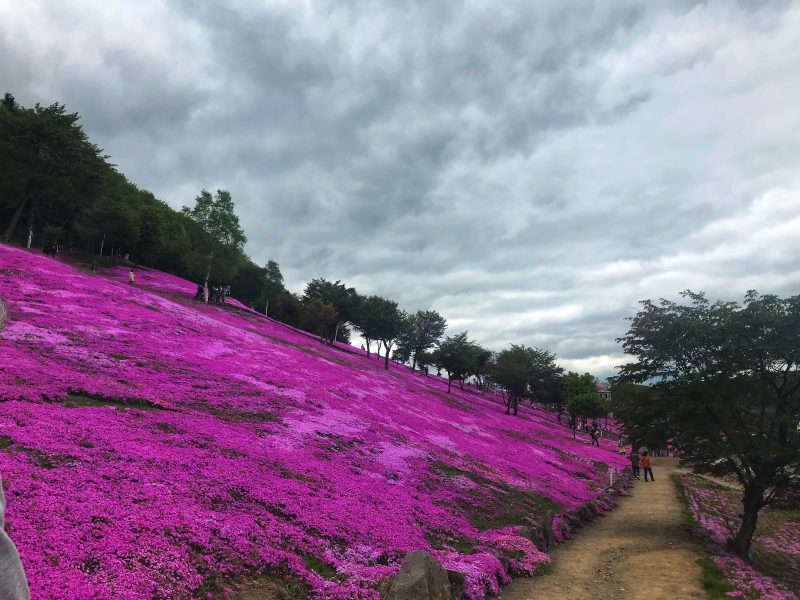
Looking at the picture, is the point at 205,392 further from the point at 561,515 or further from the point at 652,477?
the point at 652,477

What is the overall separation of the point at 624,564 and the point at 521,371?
55.8 metres

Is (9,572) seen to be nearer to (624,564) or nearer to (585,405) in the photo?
(624,564)

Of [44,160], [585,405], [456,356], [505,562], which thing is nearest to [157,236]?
[44,160]

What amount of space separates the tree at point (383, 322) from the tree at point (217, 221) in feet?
89.3

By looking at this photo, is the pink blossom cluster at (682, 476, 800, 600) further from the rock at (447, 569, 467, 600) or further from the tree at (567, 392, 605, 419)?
the tree at (567, 392, 605, 419)

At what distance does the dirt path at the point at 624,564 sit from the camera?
44.8 ft

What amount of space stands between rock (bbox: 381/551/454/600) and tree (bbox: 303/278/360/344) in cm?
7380

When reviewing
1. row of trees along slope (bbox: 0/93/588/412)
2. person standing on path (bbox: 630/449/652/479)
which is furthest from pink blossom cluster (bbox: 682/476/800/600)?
row of trees along slope (bbox: 0/93/588/412)

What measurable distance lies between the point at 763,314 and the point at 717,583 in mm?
10667

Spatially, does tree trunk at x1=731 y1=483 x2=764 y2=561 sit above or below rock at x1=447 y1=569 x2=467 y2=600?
above

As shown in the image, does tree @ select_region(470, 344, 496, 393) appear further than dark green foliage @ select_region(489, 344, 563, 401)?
Yes

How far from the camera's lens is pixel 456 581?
11.9 meters

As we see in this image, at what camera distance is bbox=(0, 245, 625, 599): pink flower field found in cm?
883

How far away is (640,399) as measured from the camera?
22.0 m
